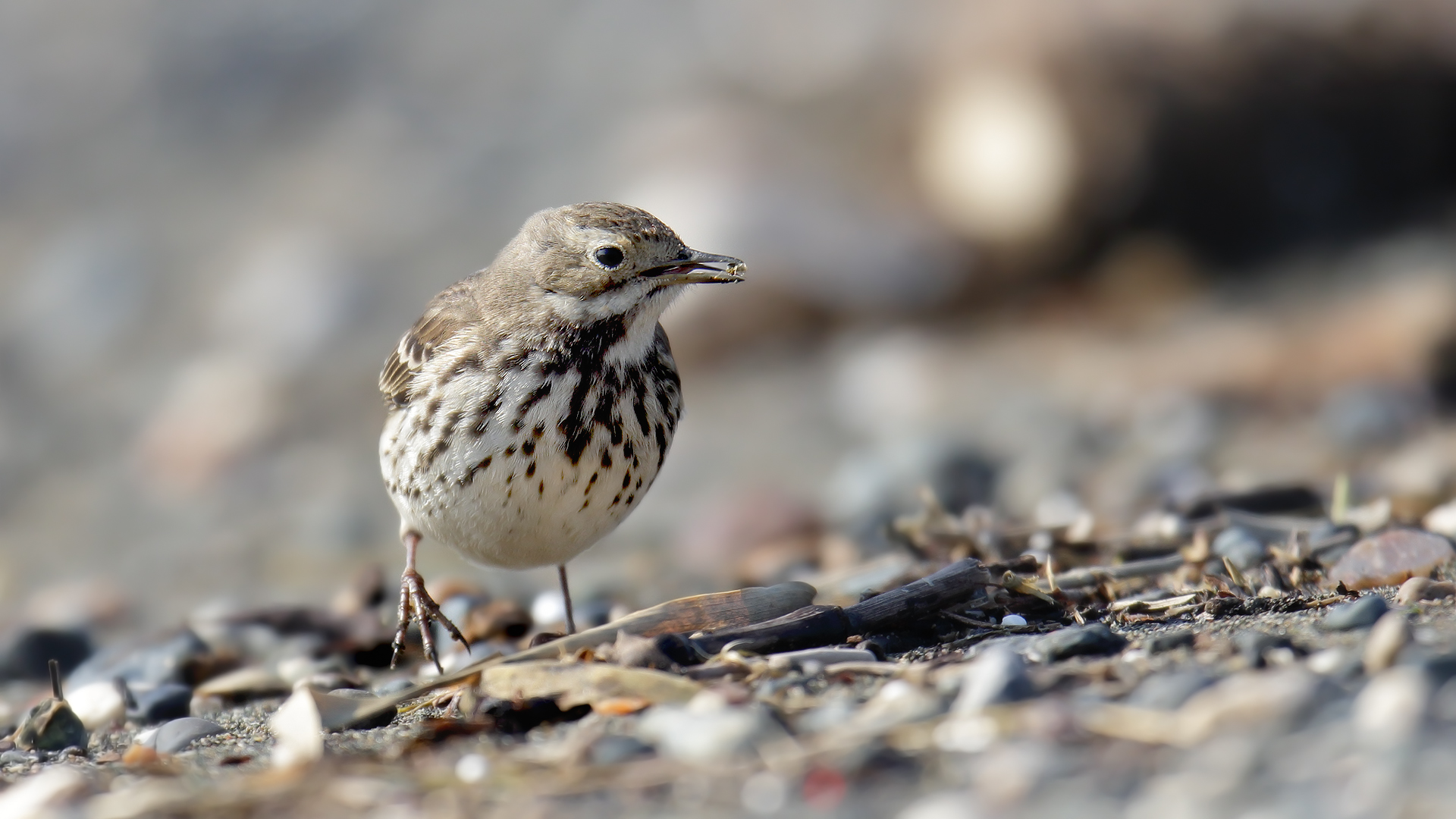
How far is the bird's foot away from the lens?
5.84m

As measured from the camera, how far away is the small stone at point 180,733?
473 cm

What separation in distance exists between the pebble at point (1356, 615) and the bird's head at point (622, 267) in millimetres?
2332

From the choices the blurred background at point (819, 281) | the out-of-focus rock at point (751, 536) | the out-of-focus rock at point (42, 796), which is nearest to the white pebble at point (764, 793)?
the out-of-focus rock at point (42, 796)

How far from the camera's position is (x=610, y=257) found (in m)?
5.74

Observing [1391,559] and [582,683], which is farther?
[1391,559]

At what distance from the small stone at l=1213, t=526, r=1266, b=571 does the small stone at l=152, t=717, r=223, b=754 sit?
336 centimetres

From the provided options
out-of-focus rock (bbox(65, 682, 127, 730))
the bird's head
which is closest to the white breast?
the bird's head

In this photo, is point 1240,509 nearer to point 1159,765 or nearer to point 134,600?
point 1159,765

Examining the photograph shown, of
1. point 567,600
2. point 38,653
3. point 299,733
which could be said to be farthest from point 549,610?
point 299,733

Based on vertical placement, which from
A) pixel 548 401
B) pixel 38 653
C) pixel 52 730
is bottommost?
pixel 52 730

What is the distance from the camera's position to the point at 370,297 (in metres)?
12.9

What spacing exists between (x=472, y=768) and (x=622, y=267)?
2381 mm

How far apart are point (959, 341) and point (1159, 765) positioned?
8.55 meters

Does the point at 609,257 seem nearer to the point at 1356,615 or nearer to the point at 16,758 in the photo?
the point at 16,758
